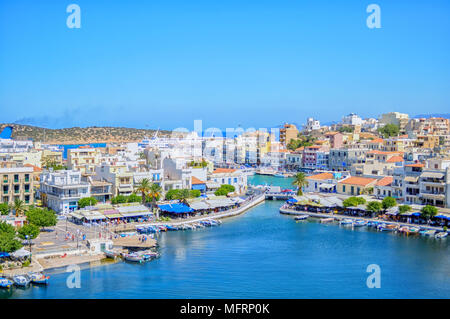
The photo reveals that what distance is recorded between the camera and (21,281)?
1756cm

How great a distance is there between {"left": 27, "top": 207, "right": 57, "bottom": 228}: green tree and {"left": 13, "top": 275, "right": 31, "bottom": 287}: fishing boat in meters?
5.72

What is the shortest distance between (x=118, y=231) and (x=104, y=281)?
735cm

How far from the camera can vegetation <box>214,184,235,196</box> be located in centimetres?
3419

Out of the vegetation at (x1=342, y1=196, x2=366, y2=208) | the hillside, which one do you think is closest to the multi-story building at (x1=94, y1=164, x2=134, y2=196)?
the vegetation at (x1=342, y1=196, x2=366, y2=208)

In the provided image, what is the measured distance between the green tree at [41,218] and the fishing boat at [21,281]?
225 inches

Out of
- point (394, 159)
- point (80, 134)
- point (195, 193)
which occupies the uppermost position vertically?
point (80, 134)

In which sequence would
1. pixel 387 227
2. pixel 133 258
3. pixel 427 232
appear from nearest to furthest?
pixel 133 258, pixel 427 232, pixel 387 227

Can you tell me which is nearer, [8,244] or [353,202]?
[8,244]

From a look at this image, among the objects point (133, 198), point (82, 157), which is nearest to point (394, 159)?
point (133, 198)

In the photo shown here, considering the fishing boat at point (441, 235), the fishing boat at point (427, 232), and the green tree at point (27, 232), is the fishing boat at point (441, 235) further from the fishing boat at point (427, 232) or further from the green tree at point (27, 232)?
the green tree at point (27, 232)

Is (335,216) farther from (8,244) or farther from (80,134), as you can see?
(80,134)

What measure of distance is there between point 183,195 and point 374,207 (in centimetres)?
1050

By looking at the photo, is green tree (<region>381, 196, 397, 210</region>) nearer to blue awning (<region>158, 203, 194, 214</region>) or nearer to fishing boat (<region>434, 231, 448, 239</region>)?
fishing boat (<region>434, 231, 448, 239</region>)

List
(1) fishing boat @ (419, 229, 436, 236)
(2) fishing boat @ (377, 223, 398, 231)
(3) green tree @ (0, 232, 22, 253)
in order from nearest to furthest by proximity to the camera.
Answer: (3) green tree @ (0, 232, 22, 253)
(1) fishing boat @ (419, 229, 436, 236)
(2) fishing boat @ (377, 223, 398, 231)
